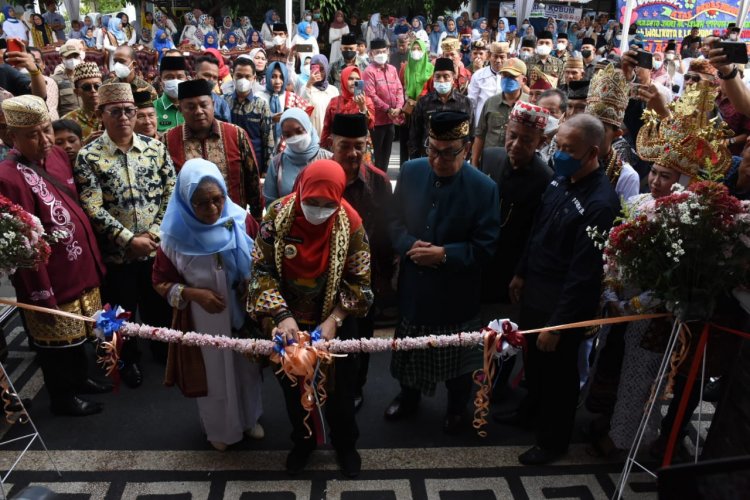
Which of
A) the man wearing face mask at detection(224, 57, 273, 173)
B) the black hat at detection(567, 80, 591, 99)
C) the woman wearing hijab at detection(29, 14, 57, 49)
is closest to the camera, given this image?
the black hat at detection(567, 80, 591, 99)

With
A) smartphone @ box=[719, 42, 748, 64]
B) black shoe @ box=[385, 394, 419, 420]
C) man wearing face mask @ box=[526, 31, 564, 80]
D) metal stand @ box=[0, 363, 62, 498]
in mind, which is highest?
smartphone @ box=[719, 42, 748, 64]

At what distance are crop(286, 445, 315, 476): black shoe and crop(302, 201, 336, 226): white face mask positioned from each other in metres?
1.40

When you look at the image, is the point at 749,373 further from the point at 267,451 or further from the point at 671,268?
the point at 267,451

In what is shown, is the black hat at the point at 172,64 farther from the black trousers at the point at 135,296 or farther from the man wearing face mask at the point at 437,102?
the man wearing face mask at the point at 437,102

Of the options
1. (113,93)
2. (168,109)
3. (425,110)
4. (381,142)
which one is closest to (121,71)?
(168,109)

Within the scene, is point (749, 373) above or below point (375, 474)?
above

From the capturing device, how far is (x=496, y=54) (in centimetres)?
794

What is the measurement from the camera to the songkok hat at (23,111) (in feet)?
11.0

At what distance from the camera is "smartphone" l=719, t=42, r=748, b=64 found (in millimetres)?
3451

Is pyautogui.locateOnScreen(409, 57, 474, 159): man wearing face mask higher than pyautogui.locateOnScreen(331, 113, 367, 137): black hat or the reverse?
the reverse

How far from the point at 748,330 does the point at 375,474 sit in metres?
2.08

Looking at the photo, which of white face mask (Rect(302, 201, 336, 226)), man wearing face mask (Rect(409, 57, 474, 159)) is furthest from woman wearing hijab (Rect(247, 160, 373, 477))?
man wearing face mask (Rect(409, 57, 474, 159))

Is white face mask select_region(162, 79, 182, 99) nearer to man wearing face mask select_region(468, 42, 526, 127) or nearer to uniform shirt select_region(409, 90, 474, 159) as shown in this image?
uniform shirt select_region(409, 90, 474, 159)

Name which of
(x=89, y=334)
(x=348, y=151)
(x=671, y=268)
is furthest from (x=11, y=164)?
(x=671, y=268)
